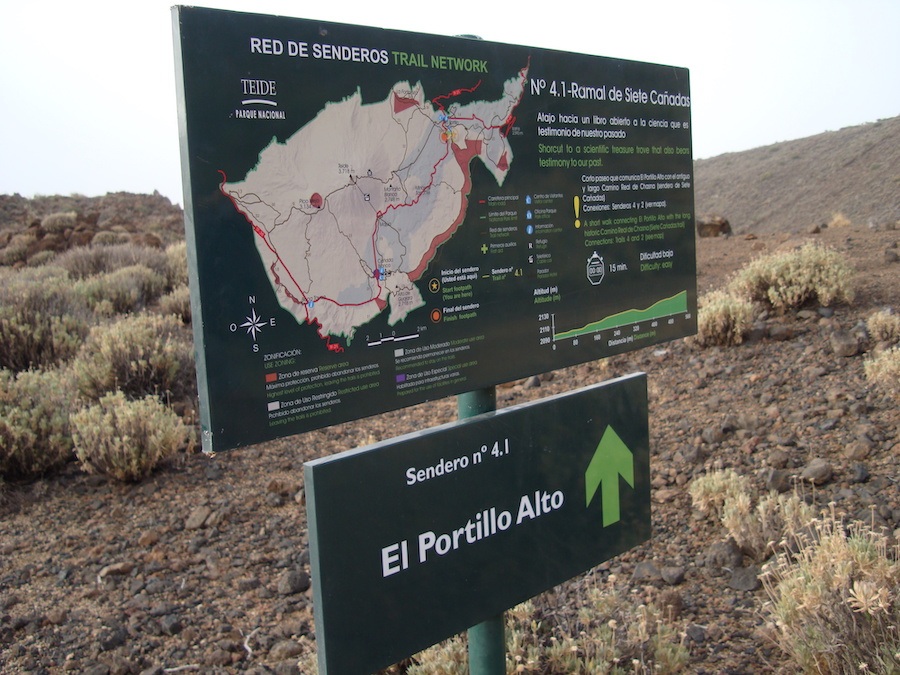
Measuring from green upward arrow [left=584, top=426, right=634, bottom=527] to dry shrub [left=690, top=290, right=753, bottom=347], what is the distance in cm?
433

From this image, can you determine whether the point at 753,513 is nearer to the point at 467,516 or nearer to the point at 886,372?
the point at 886,372

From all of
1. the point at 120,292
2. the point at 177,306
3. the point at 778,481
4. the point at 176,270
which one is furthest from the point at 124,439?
the point at 176,270

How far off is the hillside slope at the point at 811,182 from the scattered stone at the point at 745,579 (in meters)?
28.4

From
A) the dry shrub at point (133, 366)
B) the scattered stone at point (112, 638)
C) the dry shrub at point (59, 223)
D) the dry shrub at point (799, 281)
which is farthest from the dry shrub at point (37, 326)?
the dry shrub at point (59, 223)

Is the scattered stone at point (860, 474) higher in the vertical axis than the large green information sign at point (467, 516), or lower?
lower

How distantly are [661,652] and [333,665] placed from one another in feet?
5.36

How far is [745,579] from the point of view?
13.1ft

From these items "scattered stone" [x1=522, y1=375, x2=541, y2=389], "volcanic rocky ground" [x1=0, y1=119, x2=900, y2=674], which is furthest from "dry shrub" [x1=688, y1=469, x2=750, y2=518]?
"scattered stone" [x1=522, y1=375, x2=541, y2=389]

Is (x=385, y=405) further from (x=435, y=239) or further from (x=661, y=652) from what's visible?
(x=661, y=652)

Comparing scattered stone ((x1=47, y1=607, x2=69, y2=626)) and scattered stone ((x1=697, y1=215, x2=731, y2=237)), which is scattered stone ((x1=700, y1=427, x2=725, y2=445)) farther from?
scattered stone ((x1=697, y1=215, x2=731, y2=237))

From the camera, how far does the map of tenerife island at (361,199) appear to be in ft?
6.31

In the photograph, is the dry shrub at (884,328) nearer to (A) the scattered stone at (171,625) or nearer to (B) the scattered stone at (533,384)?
(B) the scattered stone at (533,384)

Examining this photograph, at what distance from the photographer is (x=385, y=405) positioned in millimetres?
2143

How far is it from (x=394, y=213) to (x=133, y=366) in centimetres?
493
